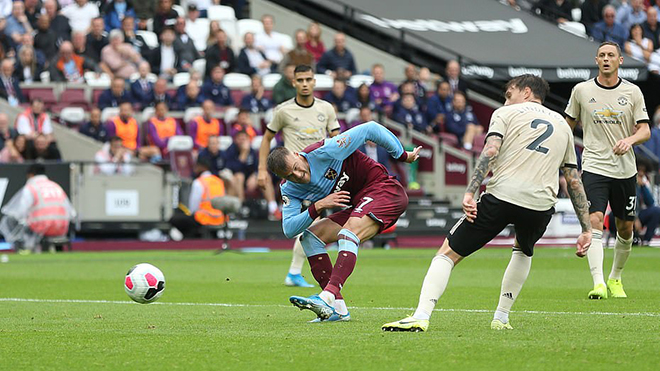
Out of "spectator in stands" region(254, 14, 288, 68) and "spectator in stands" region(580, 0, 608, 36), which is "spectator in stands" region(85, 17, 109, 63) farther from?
"spectator in stands" region(580, 0, 608, 36)

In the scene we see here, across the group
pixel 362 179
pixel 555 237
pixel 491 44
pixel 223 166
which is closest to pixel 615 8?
pixel 491 44

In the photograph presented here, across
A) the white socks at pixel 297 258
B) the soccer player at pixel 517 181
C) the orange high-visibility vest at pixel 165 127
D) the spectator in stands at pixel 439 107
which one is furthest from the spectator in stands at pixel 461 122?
the soccer player at pixel 517 181

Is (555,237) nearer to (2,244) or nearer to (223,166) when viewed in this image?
(223,166)

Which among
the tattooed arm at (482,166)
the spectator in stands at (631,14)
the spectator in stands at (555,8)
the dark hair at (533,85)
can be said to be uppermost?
the dark hair at (533,85)

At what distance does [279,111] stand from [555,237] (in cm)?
1112

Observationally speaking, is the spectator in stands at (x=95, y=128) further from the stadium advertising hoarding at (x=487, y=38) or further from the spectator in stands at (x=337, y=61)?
the stadium advertising hoarding at (x=487, y=38)

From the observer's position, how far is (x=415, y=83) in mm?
27641

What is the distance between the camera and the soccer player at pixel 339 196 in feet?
30.9

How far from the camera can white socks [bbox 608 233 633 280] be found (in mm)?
12359

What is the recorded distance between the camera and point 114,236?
955 inches


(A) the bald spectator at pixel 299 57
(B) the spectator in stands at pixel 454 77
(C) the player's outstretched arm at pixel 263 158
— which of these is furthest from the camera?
(B) the spectator in stands at pixel 454 77

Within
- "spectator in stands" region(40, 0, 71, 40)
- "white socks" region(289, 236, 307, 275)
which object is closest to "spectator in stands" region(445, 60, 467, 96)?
"spectator in stands" region(40, 0, 71, 40)

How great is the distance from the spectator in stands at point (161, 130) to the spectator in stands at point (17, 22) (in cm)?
470

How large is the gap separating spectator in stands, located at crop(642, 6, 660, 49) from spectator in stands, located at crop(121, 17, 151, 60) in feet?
43.0
